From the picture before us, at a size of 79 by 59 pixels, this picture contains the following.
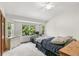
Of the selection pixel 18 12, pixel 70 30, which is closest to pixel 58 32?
pixel 70 30

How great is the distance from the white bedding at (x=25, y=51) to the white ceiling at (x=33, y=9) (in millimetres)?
460

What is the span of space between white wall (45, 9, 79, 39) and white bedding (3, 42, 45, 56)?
0.35 meters

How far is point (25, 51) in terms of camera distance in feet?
4.94

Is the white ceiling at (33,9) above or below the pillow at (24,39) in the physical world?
above

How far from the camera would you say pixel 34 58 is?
57.0 inches

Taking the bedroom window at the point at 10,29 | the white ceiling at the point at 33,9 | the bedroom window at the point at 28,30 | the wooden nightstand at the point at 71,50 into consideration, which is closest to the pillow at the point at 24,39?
the bedroom window at the point at 28,30

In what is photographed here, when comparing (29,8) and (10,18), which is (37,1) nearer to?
(29,8)

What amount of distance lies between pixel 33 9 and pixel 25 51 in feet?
2.25

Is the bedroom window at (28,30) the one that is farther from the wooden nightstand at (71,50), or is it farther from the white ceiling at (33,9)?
the wooden nightstand at (71,50)

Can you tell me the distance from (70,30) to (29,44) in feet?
2.31

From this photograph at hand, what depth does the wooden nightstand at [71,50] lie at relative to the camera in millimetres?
1397

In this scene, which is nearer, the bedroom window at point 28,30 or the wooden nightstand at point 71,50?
the wooden nightstand at point 71,50

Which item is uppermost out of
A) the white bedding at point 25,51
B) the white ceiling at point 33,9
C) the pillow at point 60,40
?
the white ceiling at point 33,9

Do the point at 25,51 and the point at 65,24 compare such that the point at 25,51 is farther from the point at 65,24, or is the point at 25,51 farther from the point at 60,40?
the point at 65,24
